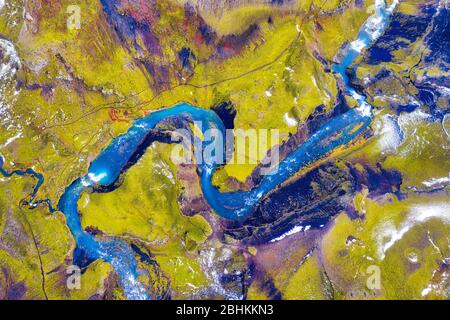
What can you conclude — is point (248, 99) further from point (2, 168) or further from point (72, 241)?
point (2, 168)

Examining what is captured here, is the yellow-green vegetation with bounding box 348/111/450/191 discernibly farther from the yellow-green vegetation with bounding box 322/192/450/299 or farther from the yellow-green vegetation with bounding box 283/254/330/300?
the yellow-green vegetation with bounding box 283/254/330/300

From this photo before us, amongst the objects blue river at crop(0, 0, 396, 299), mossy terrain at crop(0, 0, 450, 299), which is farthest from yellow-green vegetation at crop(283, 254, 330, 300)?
blue river at crop(0, 0, 396, 299)

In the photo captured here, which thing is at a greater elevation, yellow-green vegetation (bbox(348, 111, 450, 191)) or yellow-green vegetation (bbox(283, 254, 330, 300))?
yellow-green vegetation (bbox(348, 111, 450, 191))

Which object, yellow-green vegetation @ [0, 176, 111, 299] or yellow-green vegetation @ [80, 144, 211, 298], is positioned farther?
→ yellow-green vegetation @ [80, 144, 211, 298]

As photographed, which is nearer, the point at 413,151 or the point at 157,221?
the point at 157,221

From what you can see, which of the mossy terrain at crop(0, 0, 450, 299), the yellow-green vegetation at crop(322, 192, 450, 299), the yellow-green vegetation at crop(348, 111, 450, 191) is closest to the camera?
the yellow-green vegetation at crop(322, 192, 450, 299)

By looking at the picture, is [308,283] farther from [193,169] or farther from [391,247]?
[193,169]

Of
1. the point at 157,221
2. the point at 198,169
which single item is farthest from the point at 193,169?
the point at 157,221

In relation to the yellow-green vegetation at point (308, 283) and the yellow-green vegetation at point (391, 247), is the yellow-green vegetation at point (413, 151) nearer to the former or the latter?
the yellow-green vegetation at point (391, 247)
